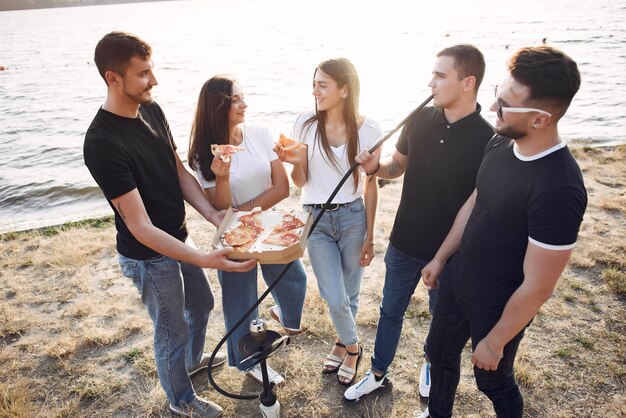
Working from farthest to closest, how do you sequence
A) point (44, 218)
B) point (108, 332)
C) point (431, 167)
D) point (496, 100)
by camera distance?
point (44, 218) < point (108, 332) < point (431, 167) < point (496, 100)

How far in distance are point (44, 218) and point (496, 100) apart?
8989mm

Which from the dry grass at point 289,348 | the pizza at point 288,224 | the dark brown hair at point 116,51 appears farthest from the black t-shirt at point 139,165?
the dry grass at point 289,348

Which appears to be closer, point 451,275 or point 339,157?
point 451,275

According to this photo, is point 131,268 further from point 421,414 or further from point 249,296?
point 421,414

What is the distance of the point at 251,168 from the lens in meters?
3.26

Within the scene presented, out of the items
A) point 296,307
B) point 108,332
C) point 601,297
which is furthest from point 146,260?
point 601,297

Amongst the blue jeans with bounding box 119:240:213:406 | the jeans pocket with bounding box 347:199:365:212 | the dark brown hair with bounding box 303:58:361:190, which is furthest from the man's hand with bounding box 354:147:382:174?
the blue jeans with bounding box 119:240:213:406

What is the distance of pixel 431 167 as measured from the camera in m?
2.95

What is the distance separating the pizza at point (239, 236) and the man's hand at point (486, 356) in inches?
58.2

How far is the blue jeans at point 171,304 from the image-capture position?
2910 millimetres

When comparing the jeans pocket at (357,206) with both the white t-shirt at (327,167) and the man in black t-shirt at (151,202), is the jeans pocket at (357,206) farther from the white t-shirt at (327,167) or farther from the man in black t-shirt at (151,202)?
the man in black t-shirt at (151,202)

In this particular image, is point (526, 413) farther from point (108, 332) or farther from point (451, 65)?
point (108, 332)

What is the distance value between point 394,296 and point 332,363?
0.95 m

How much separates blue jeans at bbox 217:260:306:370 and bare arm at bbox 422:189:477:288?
1.14 meters
